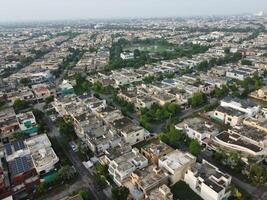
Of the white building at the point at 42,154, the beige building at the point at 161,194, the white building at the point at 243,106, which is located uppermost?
the white building at the point at 243,106

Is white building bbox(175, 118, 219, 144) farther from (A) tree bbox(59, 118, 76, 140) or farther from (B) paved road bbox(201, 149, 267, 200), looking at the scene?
(A) tree bbox(59, 118, 76, 140)

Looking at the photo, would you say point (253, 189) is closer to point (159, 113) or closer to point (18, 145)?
point (159, 113)

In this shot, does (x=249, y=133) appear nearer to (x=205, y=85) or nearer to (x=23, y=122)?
(x=205, y=85)

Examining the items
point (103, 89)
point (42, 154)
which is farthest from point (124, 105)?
point (42, 154)

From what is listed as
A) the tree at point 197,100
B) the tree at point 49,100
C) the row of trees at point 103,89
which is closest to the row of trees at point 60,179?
the tree at point 49,100

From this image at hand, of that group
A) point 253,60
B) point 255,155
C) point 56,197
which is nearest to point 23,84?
point 56,197

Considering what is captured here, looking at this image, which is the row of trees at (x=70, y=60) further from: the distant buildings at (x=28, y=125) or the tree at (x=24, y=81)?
the distant buildings at (x=28, y=125)

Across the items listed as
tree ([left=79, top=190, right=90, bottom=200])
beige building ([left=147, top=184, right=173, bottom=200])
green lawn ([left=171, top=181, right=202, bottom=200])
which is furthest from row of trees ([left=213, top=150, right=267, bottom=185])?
tree ([left=79, top=190, right=90, bottom=200])
